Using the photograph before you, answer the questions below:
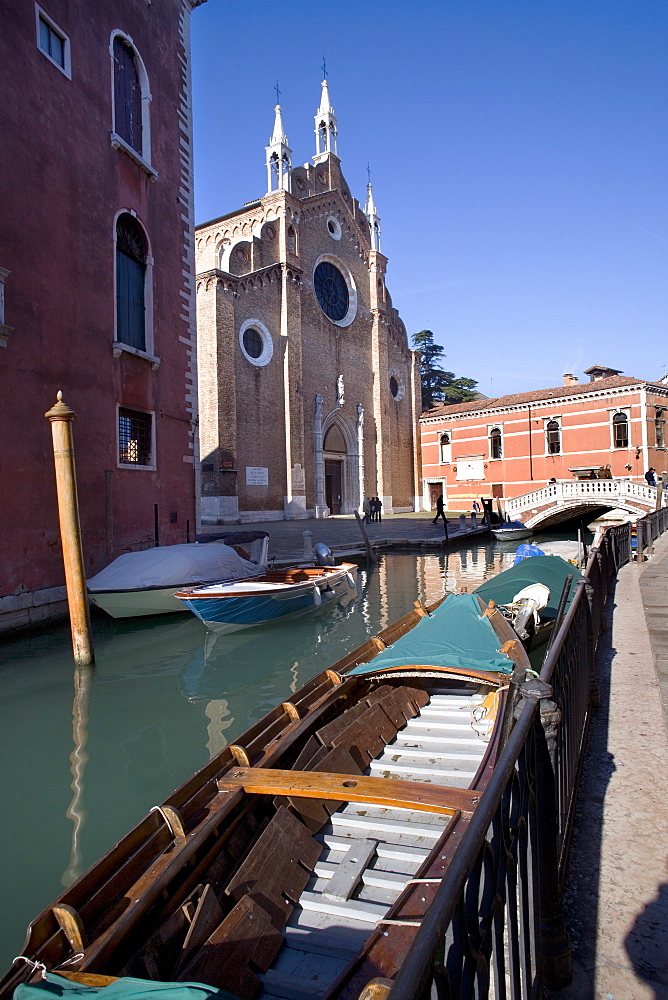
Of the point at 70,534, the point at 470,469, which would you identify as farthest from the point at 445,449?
the point at 70,534

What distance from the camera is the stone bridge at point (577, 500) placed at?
81.8 ft

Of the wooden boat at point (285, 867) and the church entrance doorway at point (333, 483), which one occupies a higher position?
the church entrance doorway at point (333, 483)

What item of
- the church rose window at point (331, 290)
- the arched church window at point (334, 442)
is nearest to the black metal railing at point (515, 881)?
the arched church window at point (334, 442)

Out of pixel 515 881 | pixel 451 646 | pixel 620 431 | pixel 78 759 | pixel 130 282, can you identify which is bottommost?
pixel 78 759

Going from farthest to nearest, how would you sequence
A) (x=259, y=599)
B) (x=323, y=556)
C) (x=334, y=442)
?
(x=334, y=442) < (x=323, y=556) < (x=259, y=599)

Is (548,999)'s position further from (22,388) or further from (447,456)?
(447,456)

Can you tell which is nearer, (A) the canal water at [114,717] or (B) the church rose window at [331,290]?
(A) the canal water at [114,717]

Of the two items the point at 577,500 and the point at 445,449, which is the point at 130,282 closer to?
the point at 577,500

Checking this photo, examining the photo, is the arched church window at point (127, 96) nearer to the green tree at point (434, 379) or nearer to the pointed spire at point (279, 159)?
the pointed spire at point (279, 159)

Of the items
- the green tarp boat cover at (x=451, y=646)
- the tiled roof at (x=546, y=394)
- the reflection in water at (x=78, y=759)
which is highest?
the tiled roof at (x=546, y=394)

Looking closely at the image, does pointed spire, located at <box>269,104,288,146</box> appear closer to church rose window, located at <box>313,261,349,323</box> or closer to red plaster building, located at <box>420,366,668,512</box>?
church rose window, located at <box>313,261,349,323</box>

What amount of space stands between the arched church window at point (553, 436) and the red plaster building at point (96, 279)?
24508mm

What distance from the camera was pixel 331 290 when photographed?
34.1m

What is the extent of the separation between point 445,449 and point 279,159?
18.8 meters
